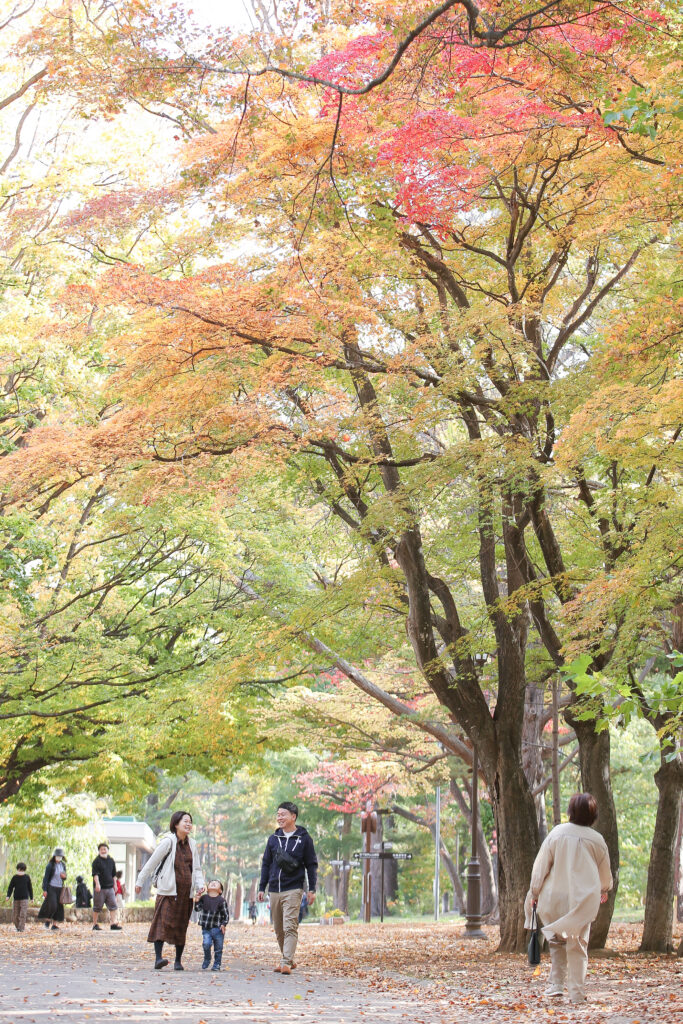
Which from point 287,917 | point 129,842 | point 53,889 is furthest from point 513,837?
point 129,842

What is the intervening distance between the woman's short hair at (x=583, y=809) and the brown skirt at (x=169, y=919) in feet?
15.6

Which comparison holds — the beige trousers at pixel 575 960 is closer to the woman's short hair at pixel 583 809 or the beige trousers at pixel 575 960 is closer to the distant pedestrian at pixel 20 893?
the woman's short hair at pixel 583 809

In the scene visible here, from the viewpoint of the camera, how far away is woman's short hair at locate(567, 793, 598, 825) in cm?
736

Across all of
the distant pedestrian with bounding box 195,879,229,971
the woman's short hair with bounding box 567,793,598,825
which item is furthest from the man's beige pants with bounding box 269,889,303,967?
the woman's short hair with bounding box 567,793,598,825

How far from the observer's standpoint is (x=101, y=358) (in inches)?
679

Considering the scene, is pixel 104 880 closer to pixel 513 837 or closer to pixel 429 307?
pixel 513 837

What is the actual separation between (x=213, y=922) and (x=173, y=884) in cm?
83

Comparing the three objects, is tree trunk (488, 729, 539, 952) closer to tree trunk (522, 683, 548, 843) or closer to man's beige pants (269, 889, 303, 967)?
man's beige pants (269, 889, 303, 967)

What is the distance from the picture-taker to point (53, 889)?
71.9 feet

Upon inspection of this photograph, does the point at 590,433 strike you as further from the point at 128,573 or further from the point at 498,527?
the point at 128,573

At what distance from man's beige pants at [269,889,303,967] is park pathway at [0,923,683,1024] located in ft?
0.85

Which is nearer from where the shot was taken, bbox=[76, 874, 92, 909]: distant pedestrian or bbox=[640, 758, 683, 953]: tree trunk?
bbox=[640, 758, 683, 953]: tree trunk

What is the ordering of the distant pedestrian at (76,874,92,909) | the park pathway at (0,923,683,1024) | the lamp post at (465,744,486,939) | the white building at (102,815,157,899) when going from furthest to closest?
1. the white building at (102,815,157,899)
2. the distant pedestrian at (76,874,92,909)
3. the lamp post at (465,744,486,939)
4. the park pathway at (0,923,683,1024)

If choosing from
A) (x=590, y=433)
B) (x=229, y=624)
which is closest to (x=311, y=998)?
(x=590, y=433)
